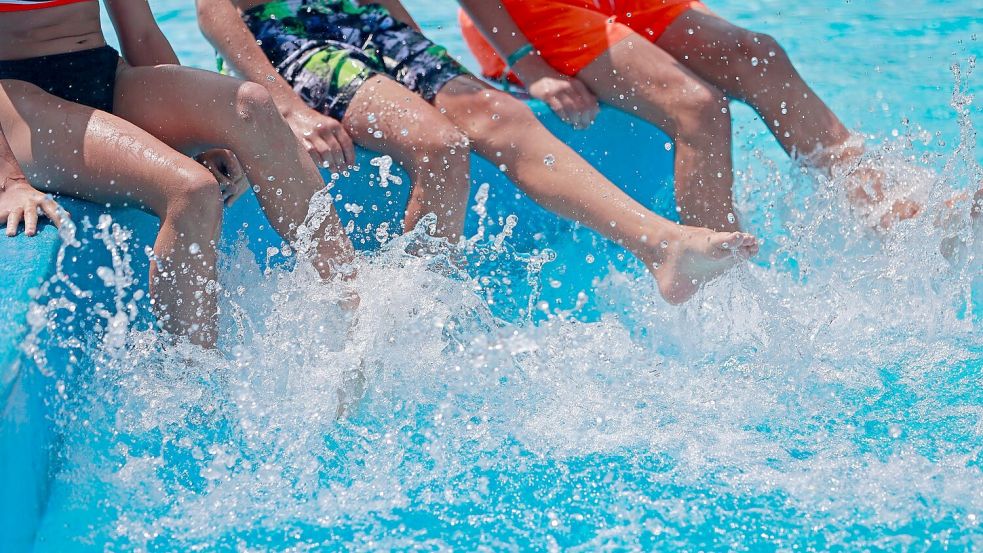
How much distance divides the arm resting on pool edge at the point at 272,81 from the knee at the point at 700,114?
34.5 inches

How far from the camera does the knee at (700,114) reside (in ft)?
8.87

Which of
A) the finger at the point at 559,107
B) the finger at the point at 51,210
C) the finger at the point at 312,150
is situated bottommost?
the finger at the point at 51,210

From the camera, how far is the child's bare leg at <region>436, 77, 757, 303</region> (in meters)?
2.34

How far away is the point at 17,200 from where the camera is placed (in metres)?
2.21

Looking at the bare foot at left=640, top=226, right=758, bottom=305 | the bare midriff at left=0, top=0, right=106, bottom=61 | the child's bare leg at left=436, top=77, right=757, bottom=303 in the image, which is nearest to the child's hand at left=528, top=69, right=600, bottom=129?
the child's bare leg at left=436, top=77, right=757, bottom=303

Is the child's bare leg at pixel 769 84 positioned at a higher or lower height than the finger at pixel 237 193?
higher

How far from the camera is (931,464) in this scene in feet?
6.56

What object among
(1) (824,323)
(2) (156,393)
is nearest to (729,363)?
(1) (824,323)

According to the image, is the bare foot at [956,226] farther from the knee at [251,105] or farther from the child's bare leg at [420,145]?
the knee at [251,105]

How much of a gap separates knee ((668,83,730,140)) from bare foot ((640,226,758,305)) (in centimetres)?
43

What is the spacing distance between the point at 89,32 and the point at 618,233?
1.32 metres

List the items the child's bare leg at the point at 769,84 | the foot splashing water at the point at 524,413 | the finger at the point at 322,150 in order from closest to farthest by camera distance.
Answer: the foot splashing water at the point at 524,413
the finger at the point at 322,150
the child's bare leg at the point at 769,84

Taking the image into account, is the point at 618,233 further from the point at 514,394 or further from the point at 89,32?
the point at 89,32

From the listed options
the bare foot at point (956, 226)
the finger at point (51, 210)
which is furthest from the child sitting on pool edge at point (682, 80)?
the finger at point (51, 210)
